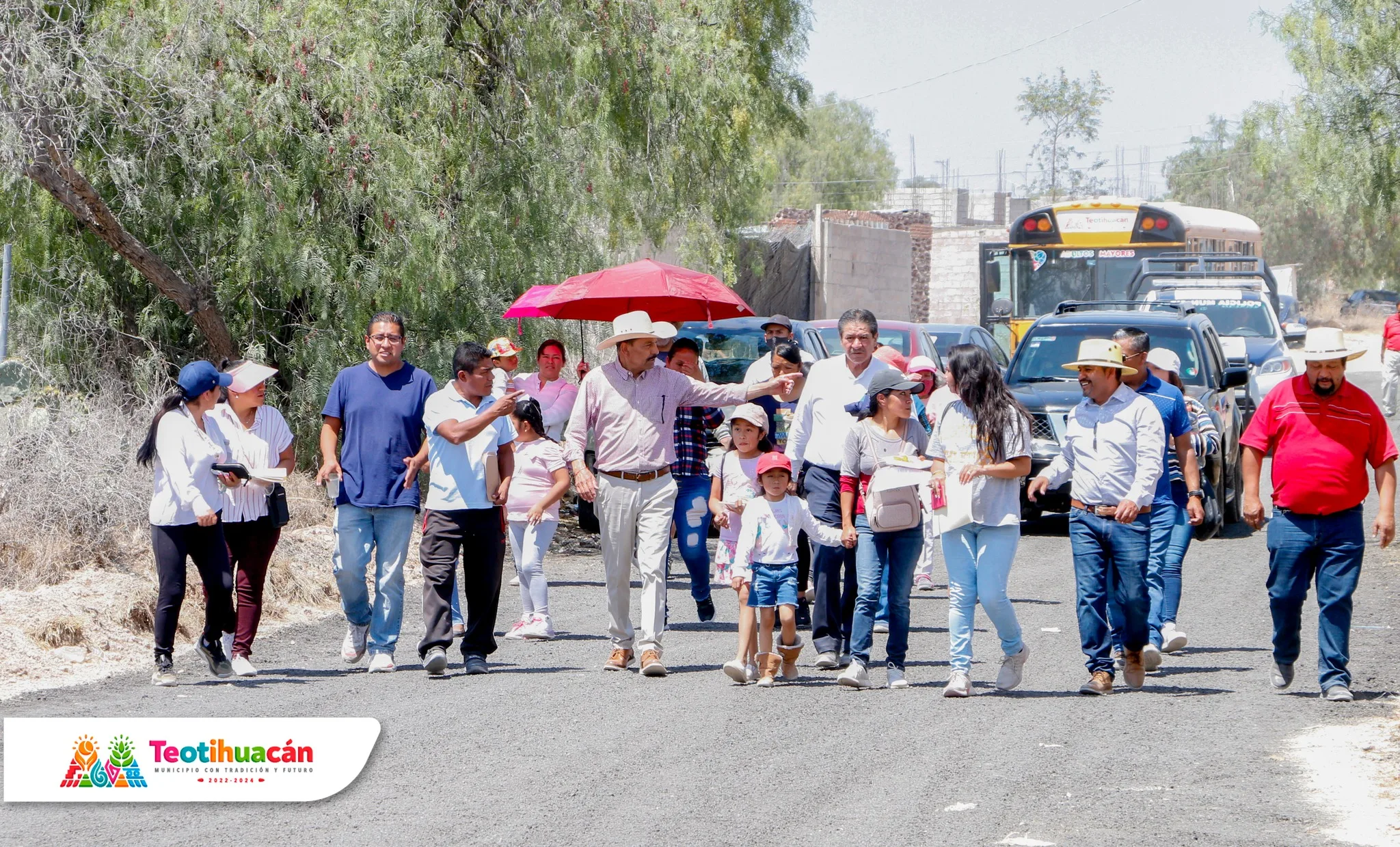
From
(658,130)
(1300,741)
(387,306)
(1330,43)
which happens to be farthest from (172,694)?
(1330,43)

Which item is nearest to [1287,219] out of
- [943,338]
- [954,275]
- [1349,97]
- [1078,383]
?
[954,275]

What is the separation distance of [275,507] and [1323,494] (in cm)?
554

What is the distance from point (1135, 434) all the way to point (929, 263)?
1540 inches

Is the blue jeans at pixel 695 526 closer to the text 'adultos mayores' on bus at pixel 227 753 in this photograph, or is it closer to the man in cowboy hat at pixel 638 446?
the man in cowboy hat at pixel 638 446

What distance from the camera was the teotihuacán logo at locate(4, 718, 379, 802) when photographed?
5.82 metres

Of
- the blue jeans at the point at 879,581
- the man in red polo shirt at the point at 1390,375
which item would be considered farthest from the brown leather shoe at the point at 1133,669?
the man in red polo shirt at the point at 1390,375

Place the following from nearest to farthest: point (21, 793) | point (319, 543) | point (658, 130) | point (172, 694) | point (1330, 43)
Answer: point (21, 793)
point (172, 694)
point (319, 543)
point (658, 130)
point (1330, 43)

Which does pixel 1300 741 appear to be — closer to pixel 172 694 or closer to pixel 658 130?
pixel 172 694

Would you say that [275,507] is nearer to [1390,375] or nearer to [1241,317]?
[1241,317]

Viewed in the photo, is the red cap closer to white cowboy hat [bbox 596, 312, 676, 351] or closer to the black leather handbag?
white cowboy hat [bbox 596, 312, 676, 351]

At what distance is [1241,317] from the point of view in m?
22.9

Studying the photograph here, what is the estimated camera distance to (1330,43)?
82.0 ft

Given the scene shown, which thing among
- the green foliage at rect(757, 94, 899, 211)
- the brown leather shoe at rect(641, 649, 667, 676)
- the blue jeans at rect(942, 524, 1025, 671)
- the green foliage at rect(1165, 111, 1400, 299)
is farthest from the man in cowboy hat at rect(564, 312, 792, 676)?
the green foliage at rect(757, 94, 899, 211)

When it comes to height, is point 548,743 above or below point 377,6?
below
